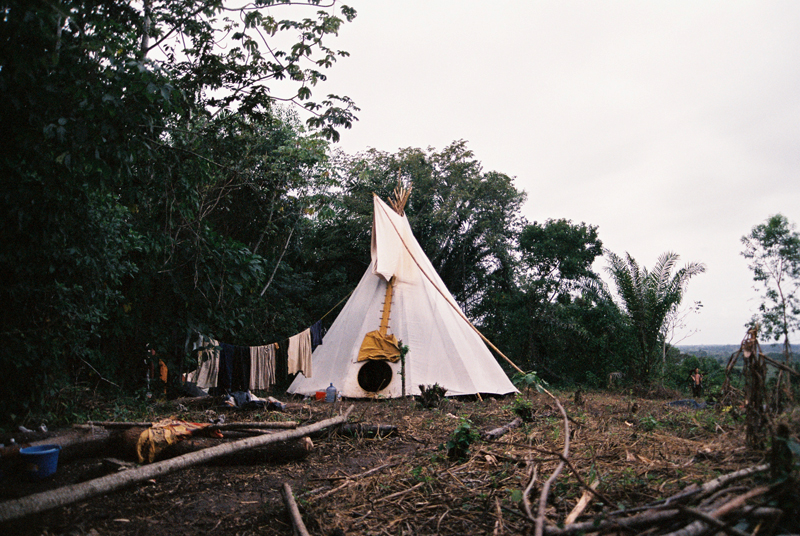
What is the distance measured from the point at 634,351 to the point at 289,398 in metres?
8.31

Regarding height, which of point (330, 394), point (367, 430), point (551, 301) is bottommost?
point (330, 394)

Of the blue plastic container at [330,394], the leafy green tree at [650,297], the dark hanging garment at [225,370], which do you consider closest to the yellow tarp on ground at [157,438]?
the dark hanging garment at [225,370]

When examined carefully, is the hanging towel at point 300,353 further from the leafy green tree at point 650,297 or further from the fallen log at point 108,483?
the leafy green tree at point 650,297

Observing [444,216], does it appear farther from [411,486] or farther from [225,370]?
[411,486]

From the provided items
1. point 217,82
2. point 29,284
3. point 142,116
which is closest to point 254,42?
point 217,82

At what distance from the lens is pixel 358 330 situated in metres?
9.55

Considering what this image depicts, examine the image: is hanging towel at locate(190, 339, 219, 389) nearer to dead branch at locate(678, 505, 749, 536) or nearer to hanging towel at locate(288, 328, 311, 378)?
hanging towel at locate(288, 328, 311, 378)

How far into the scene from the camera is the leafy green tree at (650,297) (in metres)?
10.3

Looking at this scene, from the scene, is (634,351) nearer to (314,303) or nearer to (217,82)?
(314,303)

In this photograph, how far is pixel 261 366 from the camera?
8.02m

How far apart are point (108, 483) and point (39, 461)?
3.57 feet

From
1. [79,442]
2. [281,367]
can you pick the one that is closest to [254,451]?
[79,442]

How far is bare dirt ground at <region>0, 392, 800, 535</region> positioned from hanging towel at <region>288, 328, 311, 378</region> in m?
4.22

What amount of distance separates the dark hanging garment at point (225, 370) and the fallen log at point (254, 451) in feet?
13.7
